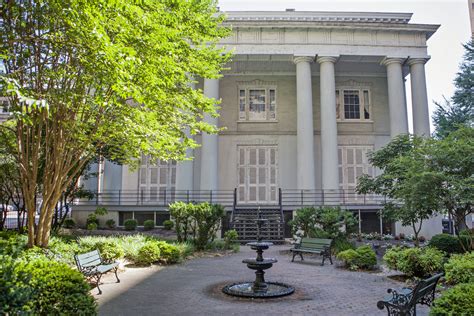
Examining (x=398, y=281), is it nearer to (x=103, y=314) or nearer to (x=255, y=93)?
(x=103, y=314)

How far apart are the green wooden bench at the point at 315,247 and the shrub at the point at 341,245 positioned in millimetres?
829

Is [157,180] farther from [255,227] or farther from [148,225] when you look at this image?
[255,227]

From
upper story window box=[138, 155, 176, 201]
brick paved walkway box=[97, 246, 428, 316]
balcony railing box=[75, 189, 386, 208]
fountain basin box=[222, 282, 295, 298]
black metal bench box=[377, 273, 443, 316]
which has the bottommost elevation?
brick paved walkway box=[97, 246, 428, 316]

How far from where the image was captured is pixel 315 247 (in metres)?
12.1

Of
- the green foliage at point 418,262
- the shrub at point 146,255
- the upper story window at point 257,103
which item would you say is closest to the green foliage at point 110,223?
the upper story window at point 257,103

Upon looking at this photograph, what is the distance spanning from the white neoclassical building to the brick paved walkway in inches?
304

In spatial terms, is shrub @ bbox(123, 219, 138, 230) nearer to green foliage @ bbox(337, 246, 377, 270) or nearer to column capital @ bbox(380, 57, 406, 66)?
green foliage @ bbox(337, 246, 377, 270)

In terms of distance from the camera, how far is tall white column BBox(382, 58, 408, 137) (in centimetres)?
2030

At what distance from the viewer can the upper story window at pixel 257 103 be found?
921 inches

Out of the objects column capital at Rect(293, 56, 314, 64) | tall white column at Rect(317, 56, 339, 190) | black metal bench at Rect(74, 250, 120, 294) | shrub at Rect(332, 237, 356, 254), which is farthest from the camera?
column capital at Rect(293, 56, 314, 64)

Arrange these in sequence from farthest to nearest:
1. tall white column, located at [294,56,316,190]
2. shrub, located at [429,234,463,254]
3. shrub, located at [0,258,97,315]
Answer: tall white column, located at [294,56,316,190] < shrub, located at [429,234,463,254] < shrub, located at [0,258,97,315]

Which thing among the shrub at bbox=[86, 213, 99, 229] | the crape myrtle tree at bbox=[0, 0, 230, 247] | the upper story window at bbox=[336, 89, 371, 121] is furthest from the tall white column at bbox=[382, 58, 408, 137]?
the shrub at bbox=[86, 213, 99, 229]

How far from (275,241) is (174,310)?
10.8 metres

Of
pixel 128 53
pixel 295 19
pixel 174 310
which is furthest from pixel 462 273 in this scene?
pixel 295 19
